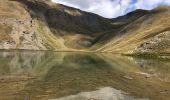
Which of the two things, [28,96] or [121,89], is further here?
[121,89]

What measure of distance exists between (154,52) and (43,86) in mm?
153923

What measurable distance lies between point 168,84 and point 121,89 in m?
13.9

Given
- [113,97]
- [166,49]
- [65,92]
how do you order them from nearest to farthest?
[113,97] < [65,92] < [166,49]

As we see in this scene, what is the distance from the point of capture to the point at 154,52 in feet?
643

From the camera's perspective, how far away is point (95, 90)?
156ft

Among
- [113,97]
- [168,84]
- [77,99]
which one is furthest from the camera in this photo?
[168,84]

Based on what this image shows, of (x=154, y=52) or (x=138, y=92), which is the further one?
(x=154, y=52)

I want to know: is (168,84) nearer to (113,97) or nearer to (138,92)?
(138,92)

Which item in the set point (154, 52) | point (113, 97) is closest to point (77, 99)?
point (113, 97)

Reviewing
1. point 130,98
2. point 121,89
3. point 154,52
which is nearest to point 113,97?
point 130,98

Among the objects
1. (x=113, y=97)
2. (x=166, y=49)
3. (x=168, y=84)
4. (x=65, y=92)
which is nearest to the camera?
(x=113, y=97)

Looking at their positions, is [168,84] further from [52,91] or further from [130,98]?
[52,91]

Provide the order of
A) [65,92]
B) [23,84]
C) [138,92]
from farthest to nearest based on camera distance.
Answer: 1. [23,84]
2. [138,92]
3. [65,92]

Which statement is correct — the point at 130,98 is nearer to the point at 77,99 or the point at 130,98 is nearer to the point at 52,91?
the point at 77,99
